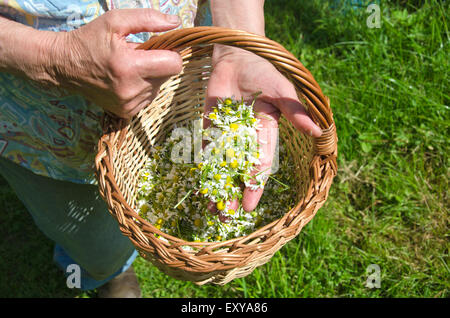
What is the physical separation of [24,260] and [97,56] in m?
1.76

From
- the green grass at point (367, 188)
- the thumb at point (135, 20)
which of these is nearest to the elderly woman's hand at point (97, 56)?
the thumb at point (135, 20)

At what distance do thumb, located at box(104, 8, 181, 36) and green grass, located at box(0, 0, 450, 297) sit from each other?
1.30 meters

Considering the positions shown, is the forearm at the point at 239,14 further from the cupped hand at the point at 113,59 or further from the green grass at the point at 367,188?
the green grass at the point at 367,188

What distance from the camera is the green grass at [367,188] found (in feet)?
6.08

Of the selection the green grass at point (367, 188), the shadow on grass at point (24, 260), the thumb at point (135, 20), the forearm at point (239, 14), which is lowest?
the shadow on grass at point (24, 260)

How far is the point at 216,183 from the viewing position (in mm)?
1236

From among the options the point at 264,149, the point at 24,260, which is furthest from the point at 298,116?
the point at 24,260

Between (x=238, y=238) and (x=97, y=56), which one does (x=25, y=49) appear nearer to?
(x=97, y=56)

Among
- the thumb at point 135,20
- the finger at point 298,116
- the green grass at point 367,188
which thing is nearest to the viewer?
the thumb at point 135,20

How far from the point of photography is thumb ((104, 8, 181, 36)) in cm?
95

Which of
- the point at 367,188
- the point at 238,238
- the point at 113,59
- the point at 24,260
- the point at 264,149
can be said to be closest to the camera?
the point at 113,59

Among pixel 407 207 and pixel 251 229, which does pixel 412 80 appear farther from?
pixel 251 229

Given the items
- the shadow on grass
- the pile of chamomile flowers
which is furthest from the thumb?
the shadow on grass

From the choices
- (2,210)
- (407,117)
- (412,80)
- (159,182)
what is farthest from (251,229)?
(2,210)
